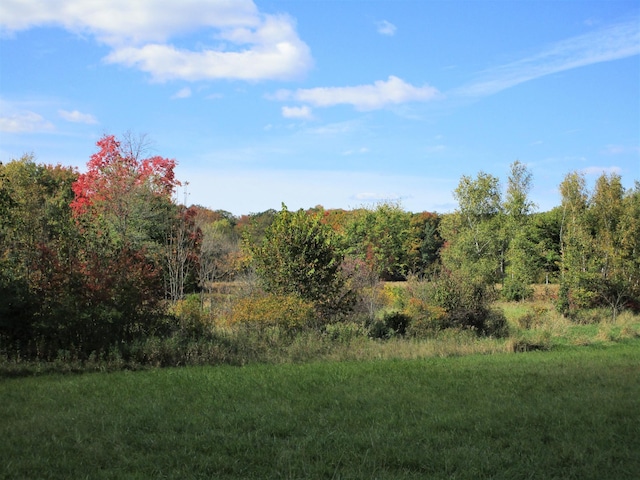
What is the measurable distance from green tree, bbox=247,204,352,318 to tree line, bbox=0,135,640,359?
0.12ft

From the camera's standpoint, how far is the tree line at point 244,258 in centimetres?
1148

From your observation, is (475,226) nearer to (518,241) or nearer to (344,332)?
(518,241)

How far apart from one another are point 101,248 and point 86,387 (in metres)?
5.05

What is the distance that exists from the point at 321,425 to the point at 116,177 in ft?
69.6

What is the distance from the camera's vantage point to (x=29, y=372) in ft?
32.0

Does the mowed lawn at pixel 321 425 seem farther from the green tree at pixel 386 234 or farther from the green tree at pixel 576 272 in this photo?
the green tree at pixel 386 234

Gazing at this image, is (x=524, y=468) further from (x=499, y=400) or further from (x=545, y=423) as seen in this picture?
(x=499, y=400)

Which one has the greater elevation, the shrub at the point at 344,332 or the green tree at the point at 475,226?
the green tree at the point at 475,226

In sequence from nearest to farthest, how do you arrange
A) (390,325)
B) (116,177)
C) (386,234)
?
(390,325) < (116,177) < (386,234)

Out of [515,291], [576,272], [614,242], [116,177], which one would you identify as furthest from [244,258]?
[515,291]

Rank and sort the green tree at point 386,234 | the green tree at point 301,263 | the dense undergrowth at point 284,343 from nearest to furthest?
the dense undergrowth at point 284,343 < the green tree at point 301,263 < the green tree at point 386,234

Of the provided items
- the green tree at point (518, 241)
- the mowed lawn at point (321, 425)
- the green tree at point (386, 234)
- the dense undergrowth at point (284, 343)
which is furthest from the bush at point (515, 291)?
the mowed lawn at point (321, 425)

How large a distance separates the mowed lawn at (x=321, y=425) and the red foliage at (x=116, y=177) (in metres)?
16.2

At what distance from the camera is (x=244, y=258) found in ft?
61.9
